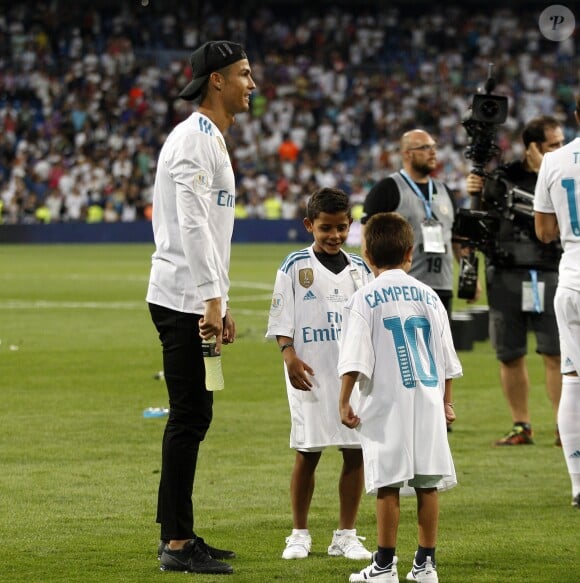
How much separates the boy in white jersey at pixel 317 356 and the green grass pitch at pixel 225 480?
22 cm

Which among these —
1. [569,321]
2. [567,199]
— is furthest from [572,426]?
[567,199]

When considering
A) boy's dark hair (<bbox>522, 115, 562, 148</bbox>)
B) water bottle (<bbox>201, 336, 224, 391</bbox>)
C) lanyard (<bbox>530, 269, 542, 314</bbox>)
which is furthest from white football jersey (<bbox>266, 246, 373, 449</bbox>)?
lanyard (<bbox>530, 269, 542, 314</bbox>)

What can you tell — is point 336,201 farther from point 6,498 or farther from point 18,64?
point 18,64

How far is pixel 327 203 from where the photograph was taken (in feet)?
21.3

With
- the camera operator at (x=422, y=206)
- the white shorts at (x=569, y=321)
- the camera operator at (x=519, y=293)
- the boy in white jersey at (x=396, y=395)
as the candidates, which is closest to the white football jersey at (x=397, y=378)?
the boy in white jersey at (x=396, y=395)

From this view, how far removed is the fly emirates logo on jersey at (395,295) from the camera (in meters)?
5.75

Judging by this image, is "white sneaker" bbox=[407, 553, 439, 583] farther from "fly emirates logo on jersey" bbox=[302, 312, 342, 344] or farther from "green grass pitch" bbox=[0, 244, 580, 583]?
"fly emirates logo on jersey" bbox=[302, 312, 342, 344]

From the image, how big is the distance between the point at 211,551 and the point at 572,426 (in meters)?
2.34

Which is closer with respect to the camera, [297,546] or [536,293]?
[297,546]

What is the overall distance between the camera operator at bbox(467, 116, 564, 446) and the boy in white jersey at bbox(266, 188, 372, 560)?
3315 mm

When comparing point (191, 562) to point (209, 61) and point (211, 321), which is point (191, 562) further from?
point (209, 61)

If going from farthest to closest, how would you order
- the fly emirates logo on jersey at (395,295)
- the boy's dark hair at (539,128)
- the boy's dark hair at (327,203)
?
the boy's dark hair at (539,128)
the boy's dark hair at (327,203)
the fly emirates logo on jersey at (395,295)

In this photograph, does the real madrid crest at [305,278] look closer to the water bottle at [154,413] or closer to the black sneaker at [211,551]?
the black sneaker at [211,551]

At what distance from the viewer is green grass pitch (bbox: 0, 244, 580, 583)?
632cm
